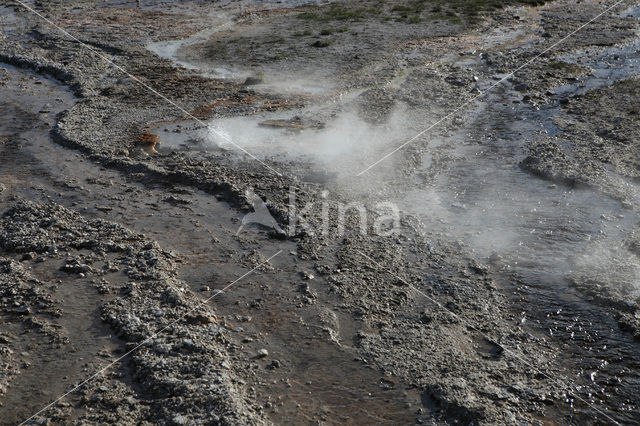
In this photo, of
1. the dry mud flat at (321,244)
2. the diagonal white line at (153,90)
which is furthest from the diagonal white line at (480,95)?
the diagonal white line at (153,90)

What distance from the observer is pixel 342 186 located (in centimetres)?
785

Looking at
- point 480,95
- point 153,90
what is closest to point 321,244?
point 480,95

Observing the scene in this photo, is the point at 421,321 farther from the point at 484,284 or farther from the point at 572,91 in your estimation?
the point at 572,91

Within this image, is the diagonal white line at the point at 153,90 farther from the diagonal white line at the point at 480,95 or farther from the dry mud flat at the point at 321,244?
the diagonal white line at the point at 480,95

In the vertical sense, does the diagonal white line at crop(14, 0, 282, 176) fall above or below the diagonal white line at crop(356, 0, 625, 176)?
below

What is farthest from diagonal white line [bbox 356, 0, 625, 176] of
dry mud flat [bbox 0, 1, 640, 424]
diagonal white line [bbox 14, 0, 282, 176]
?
diagonal white line [bbox 14, 0, 282, 176]

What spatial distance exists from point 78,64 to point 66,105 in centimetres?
220

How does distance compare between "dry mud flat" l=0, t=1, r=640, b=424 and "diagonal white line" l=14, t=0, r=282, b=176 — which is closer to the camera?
"dry mud flat" l=0, t=1, r=640, b=424

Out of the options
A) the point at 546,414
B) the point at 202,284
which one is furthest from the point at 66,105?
the point at 546,414

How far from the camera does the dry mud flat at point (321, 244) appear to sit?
4.85 meters

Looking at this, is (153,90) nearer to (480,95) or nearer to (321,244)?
(321,244)

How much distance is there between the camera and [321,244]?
22.1 ft

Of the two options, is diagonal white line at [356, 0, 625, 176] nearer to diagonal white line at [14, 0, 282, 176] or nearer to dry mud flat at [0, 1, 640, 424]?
dry mud flat at [0, 1, 640, 424]

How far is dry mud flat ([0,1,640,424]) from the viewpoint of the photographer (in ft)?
15.9
